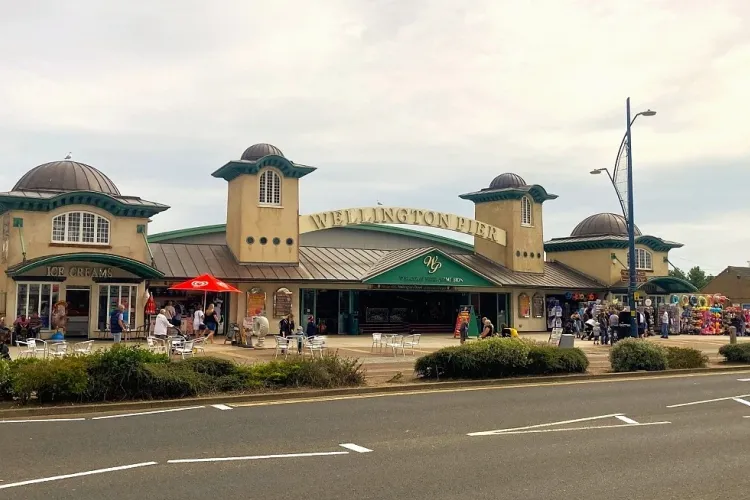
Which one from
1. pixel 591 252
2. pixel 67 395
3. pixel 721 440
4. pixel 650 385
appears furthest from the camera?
pixel 591 252

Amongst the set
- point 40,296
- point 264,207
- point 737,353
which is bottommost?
point 737,353

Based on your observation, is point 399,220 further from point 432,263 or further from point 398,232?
point 398,232

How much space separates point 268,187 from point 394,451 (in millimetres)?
25115

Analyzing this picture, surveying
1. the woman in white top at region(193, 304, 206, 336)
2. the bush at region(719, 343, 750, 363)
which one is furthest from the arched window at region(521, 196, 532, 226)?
the woman in white top at region(193, 304, 206, 336)

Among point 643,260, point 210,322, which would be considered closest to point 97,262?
point 210,322

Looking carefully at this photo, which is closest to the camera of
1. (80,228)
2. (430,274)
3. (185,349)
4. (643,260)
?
(185,349)

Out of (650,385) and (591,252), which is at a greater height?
(591,252)

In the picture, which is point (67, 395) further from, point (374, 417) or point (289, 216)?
point (289, 216)

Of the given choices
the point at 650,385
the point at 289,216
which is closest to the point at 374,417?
the point at 650,385

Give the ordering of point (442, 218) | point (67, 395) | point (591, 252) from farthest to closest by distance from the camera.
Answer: point (591, 252) → point (442, 218) → point (67, 395)

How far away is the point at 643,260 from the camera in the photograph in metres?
42.7

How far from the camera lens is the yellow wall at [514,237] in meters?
39.4

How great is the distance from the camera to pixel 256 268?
3209 centimetres

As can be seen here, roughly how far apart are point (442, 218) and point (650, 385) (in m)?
21.4
